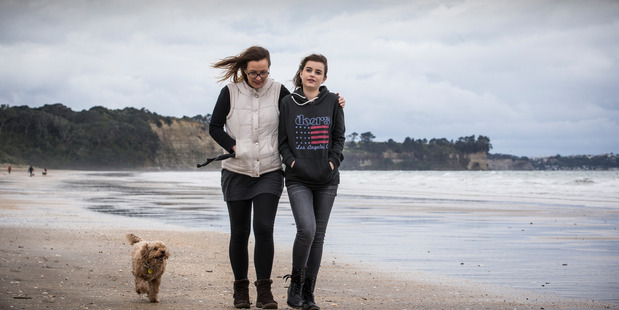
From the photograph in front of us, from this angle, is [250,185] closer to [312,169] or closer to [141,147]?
[312,169]

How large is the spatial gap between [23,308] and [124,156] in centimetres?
11085

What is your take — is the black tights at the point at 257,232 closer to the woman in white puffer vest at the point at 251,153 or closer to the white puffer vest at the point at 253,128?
the woman in white puffer vest at the point at 251,153

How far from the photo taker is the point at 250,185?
181 inches

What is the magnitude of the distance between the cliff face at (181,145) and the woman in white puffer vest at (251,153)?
111m

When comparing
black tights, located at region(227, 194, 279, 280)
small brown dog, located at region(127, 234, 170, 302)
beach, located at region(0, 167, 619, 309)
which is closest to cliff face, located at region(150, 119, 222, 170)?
beach, located at region(0, 167, 619, 309)

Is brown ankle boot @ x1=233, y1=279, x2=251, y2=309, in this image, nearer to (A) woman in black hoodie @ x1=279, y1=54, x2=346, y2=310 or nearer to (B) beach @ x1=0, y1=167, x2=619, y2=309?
(B) beach @ x1=0, y1=167, x2=619, y2=309

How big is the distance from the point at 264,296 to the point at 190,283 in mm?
1404

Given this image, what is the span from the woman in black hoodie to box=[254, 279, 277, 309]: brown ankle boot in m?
0.15

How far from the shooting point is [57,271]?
6035mm

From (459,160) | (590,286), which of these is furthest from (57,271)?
(459,160)

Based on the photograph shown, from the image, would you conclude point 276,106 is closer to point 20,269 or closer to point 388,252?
point 20,269

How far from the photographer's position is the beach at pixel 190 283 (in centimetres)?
483

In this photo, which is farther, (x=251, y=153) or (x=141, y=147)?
(x=141, y=147)

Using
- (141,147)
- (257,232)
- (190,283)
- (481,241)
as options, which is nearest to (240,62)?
(257,232)
